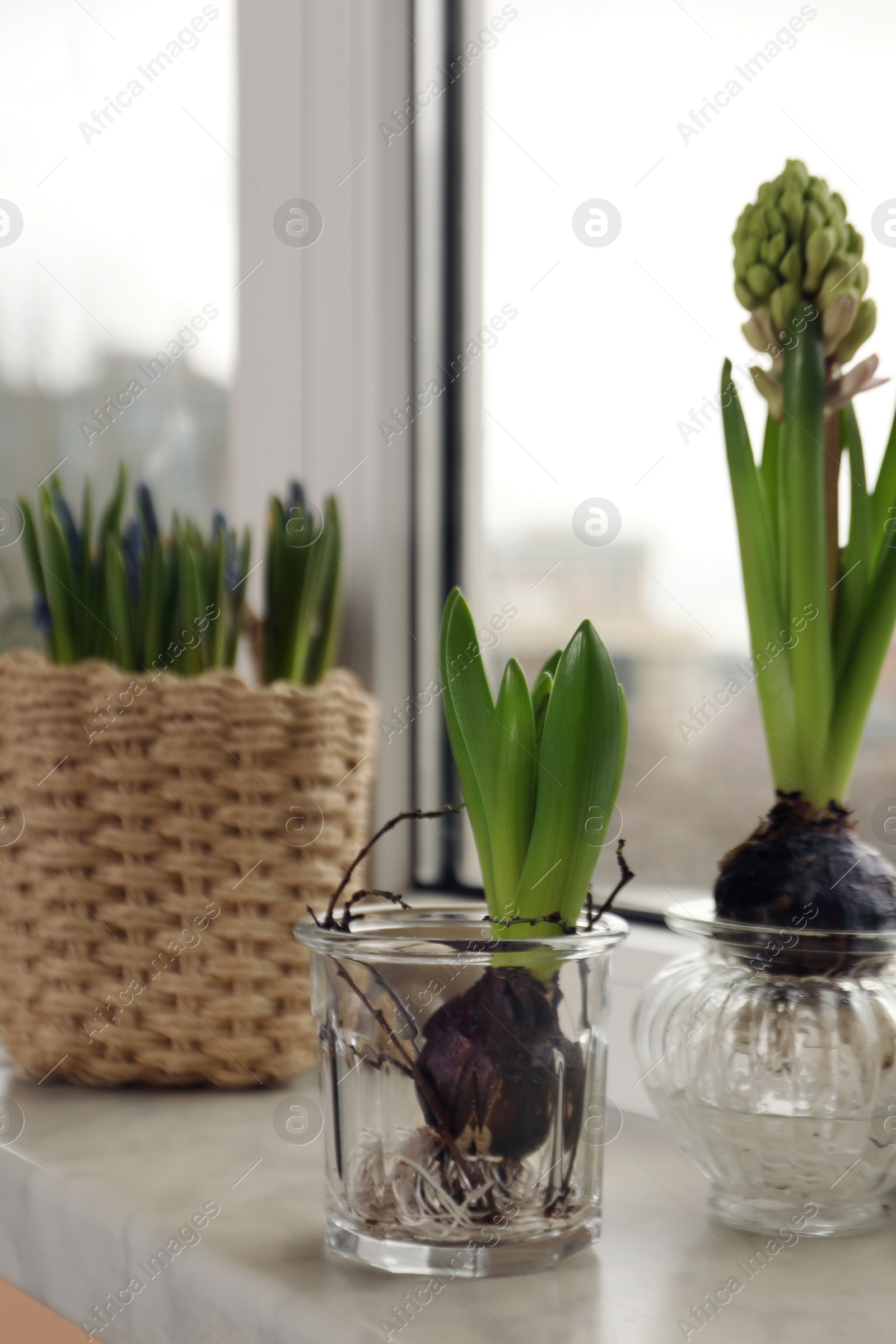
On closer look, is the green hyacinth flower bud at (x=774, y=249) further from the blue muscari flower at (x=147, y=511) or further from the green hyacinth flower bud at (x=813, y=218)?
the blue muscari flower at (x=147, y=511)

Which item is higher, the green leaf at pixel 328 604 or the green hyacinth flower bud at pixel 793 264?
the green hyacinth flower bud at pixel 793 264

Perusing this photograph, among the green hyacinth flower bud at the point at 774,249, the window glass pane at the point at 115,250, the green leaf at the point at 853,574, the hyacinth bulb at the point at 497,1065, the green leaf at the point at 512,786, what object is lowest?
the hyacinth bulb at the point at 497,1065

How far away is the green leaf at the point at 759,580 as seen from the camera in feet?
1.67

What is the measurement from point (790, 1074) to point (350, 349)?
631mm

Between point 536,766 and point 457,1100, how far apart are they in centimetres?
12

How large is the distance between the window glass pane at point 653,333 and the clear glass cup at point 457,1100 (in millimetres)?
268

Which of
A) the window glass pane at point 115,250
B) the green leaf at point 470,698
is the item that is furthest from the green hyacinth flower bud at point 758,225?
the window glass pane at point 115,250

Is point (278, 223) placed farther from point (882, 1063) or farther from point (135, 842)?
point (882, 1063)

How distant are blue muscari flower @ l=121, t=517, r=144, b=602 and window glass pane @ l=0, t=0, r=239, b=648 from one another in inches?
12.6

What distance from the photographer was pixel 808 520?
19.7 inches

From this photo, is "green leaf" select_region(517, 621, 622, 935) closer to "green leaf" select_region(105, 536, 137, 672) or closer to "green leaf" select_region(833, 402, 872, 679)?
"green leaf" select_region(833, 402, 872, 679)

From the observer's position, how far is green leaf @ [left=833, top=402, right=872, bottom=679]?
1.66ft

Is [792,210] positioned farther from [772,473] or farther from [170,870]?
[170,870]

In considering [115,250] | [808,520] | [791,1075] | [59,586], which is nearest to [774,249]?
[808,520]
